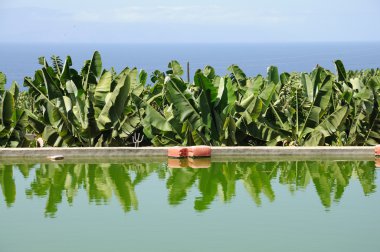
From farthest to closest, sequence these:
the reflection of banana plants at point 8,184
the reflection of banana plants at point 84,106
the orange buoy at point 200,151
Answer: the reflection of banana plants at point 84,106, the orange buoy at point 200,151, the reflection of banana plants at point 8,184

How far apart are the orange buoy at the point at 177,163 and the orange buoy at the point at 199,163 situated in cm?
8

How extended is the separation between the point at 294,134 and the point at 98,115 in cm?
336

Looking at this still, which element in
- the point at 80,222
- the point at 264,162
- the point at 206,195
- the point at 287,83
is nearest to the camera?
the point at 80,222

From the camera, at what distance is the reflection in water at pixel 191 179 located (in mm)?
12797

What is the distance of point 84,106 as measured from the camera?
15.8 m

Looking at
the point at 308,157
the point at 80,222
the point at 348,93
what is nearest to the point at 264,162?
the point at 308,157

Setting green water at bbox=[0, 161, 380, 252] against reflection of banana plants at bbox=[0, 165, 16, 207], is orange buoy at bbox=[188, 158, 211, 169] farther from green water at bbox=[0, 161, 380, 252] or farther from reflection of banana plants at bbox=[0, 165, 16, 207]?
reflection of banana plants at bbox=[0, 165, 16, 207]

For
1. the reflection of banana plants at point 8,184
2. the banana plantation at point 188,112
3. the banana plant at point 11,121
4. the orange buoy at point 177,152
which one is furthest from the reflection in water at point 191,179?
the banana plant at point 11,121

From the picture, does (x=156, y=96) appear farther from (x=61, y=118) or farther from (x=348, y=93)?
(x=348, y=93)

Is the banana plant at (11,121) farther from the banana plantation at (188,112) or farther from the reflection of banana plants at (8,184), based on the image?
the reflection of banana plants at (8,184)

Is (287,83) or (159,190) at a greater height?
(287,83)

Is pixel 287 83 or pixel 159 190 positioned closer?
pixel 159 190

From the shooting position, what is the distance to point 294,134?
16078mm

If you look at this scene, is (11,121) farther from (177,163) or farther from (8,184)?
(177,163)
